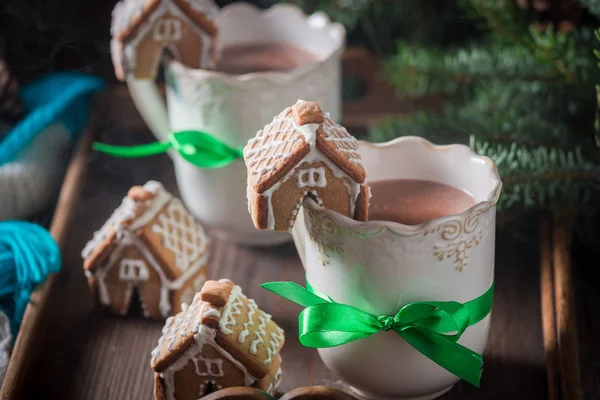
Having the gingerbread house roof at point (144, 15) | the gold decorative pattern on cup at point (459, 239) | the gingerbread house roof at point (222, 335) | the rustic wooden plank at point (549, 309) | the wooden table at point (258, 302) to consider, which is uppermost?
the gingerbread house roof at point (144, 15)

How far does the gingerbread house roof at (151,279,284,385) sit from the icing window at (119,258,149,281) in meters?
0.15

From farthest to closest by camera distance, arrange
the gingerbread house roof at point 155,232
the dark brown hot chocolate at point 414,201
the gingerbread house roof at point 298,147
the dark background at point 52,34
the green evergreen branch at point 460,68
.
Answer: the dark background at point 52,34 → the green evergreen branch at point 460,68 → the gingerbread house roof at point 155,232 → the dark brown hot chocolate at point 414,201 → the gingerbread house roof at point 298,147

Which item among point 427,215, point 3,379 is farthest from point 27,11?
point 427,215

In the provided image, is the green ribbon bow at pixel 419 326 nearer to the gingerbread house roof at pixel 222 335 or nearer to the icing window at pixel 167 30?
the gingerbread house roof at pixel 222 335

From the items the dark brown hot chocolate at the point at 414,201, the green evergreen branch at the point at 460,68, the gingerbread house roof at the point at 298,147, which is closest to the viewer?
the gingerbread house roof at the point at 298,147

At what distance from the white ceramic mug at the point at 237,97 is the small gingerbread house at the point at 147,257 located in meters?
0.08

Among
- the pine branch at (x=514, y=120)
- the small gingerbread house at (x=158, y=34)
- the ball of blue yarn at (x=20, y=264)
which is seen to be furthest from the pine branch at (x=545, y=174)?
the ball of blue yarn at (x=20, y=264)

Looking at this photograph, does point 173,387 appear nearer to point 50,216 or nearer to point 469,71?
point 50,216

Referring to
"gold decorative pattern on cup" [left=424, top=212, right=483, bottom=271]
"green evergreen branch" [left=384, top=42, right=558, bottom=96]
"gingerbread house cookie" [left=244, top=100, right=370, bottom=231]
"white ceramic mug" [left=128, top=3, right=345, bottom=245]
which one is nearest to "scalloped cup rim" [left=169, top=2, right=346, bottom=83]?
"white ceramic mug" [left=128, top=3, right=345, bottom=245]

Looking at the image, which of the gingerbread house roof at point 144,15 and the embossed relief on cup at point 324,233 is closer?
the embossed relief on cup at point 324,233

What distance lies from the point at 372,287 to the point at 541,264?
14.1 inches

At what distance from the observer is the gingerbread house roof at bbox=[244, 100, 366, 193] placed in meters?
0.73

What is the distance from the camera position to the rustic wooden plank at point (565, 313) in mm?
846

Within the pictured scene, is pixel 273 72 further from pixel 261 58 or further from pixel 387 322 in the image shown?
pixel 387 322
